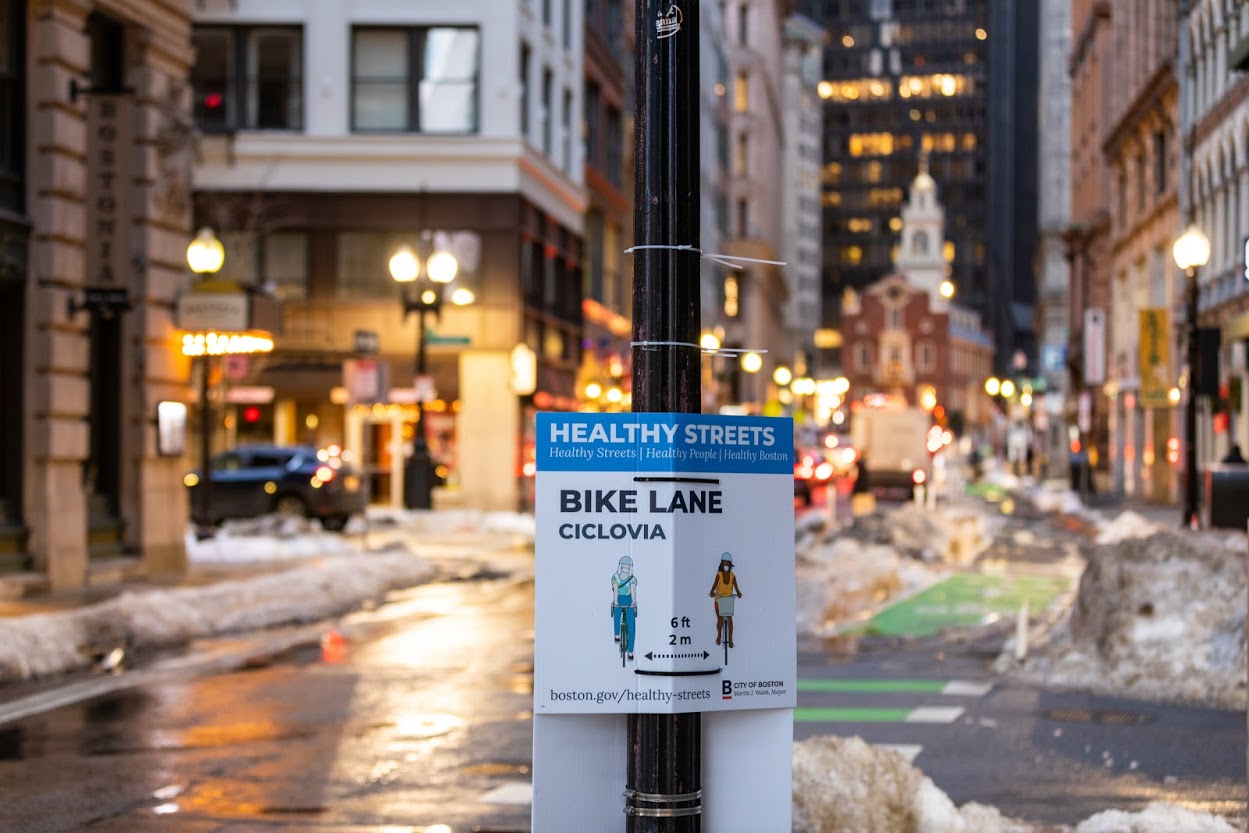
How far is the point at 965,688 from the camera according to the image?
48.1 ft

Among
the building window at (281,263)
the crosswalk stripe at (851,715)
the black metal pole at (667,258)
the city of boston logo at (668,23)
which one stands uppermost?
the building window at (281,263)

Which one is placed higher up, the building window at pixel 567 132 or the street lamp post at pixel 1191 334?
the building window at pixel 567 132

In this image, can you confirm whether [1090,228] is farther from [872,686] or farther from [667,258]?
[667,258]

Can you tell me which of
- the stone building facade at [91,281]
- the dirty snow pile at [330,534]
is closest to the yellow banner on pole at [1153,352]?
the dirty snow pile at [330,534]

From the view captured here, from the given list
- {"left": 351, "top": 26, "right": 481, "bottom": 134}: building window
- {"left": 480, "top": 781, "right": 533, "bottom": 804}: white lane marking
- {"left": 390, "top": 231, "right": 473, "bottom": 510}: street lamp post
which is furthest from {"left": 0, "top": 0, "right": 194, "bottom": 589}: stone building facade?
{"left": 351, "top": 26, "right": 481, "bottom": 134}: building window

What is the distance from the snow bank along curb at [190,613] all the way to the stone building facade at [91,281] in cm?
175

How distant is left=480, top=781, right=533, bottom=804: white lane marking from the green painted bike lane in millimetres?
9016

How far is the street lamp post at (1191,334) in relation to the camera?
2716cm

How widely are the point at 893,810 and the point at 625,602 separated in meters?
3.13

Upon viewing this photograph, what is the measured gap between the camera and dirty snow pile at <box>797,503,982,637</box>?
21016 millimetres

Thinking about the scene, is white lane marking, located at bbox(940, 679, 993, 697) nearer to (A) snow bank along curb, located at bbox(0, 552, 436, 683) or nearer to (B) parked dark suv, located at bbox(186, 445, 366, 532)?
(A) snow bank along curb, located at bbox(0, 552, 436, 683)

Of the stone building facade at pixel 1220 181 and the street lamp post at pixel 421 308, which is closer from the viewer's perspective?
the street lamp post at pixel 421 308

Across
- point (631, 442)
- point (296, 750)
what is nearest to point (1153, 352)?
point (296, 750)

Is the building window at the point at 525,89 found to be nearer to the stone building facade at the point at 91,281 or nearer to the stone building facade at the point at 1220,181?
the stone building facade at the point at 1220,181
